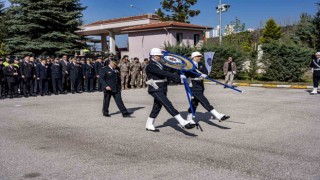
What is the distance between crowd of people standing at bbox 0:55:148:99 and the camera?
15789 mm

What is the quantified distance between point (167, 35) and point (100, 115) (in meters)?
26.3

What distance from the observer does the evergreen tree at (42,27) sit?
29.0 m

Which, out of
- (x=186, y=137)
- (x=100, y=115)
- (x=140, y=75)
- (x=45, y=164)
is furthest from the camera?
(x=140, y=75)

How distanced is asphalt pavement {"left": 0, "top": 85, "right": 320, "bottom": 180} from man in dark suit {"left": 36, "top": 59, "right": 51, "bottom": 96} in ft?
18.0

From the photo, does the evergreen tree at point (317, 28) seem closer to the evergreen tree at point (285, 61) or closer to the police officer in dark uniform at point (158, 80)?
the evergreen tree at point (285, 61)

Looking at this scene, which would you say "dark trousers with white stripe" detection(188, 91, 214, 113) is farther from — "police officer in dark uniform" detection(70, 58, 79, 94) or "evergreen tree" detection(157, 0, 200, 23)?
"evergreen tree" detection(157, 0, 200, 23)

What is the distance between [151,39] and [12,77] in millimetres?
23812

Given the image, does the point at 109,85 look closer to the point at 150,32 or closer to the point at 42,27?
the point at 42,27

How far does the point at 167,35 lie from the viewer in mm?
36062

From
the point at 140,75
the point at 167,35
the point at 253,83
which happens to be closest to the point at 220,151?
the point at 140,75

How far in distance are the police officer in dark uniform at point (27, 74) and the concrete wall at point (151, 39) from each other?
20.1m

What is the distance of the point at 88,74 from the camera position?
18.6 meters

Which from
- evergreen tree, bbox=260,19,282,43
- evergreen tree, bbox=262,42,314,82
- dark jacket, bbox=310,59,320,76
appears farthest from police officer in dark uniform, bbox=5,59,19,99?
evergreen tree, bbox=260,19,282,43

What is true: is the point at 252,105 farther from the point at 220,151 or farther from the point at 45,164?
the point at 45,164
